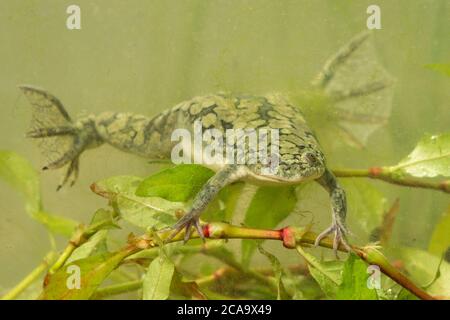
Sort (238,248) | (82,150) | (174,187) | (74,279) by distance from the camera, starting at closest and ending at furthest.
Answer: (74,279)
(174,187)
(238,248)
(82,150)

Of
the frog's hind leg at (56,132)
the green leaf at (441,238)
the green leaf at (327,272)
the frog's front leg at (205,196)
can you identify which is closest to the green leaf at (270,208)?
the frog's front leg at (205,196)

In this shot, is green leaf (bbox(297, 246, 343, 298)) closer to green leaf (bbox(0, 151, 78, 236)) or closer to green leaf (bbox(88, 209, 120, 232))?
green leaf (bbox(88, 209, 120, 232))

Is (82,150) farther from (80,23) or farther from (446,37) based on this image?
(446,37)

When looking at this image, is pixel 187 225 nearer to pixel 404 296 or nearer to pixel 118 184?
pixel 118 184

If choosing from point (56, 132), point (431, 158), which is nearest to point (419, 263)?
point (431, 158)

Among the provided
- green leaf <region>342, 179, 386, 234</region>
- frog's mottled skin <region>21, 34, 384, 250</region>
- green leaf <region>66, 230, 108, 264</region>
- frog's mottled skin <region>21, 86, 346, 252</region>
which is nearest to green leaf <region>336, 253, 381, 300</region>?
frog's mottled skin <region>21, 34, 384, 250</region>

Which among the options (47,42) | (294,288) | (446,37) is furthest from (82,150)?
(446,37)
